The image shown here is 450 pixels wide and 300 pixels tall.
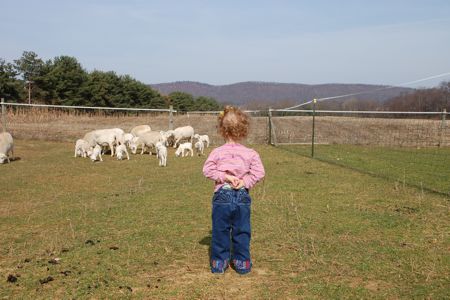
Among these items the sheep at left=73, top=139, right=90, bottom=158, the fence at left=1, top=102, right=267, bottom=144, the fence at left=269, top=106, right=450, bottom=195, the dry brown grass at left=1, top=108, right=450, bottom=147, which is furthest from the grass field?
the dry brown grass at left=1, top=108, right=450, bottom=147

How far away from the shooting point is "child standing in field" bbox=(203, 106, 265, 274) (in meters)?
4.16

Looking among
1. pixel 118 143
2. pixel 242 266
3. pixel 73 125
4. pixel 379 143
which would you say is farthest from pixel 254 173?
pixel 73 125

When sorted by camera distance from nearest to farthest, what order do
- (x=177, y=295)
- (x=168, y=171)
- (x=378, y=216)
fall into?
(x=177, y=295) → (x=378, y=216) → (x=168, y=171)

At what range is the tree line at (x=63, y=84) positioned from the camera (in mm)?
38750

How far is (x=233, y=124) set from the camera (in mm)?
4230

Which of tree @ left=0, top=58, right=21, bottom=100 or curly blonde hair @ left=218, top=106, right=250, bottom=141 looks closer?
curly blonde hair @ left=218, top=106, right=250, bottom=141

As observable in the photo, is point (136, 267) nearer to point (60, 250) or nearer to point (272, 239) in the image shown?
point (60, 250)

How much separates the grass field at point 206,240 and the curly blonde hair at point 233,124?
4.74 ft

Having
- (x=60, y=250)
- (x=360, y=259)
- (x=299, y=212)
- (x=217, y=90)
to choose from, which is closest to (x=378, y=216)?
(x=299, y=212)

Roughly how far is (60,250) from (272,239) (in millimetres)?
2630

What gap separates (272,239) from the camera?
5.30 meters

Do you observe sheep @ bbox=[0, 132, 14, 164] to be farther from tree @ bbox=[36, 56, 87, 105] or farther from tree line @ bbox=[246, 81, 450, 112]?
tree @ bbox=[36, 56, 87, 105]

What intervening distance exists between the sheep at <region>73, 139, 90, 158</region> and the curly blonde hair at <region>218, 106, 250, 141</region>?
13.0 m

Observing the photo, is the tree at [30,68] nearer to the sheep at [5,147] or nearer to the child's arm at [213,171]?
the sheep at [5,147]
